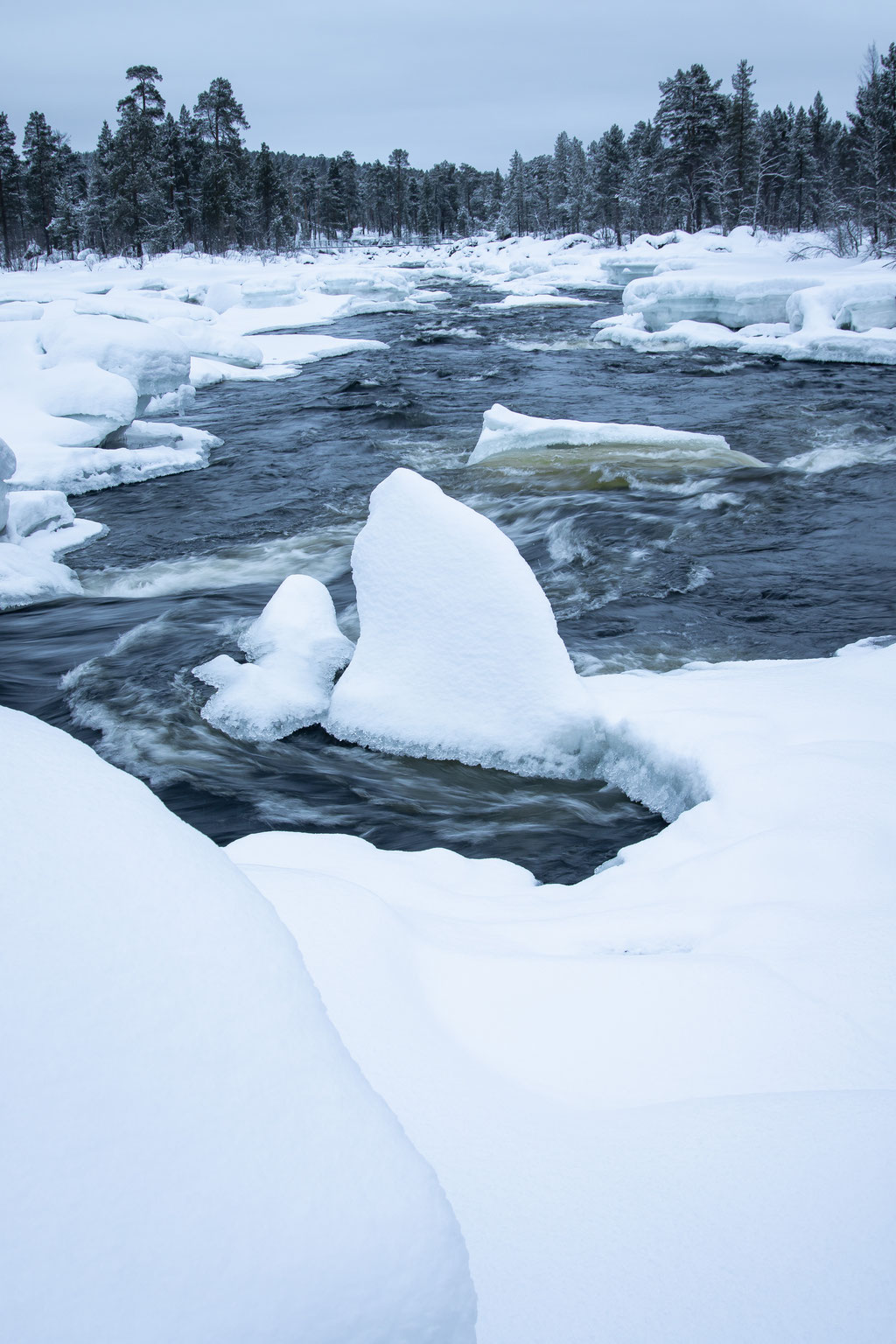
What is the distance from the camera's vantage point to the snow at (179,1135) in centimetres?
89

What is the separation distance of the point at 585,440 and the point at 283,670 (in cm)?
706

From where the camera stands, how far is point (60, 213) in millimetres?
54156

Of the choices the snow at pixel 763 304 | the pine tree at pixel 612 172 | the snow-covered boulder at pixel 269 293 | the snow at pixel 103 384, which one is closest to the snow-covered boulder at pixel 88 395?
the snow at pixel 103 384

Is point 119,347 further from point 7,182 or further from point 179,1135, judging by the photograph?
point 7,182

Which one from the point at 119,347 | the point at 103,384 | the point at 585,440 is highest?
the point at 119,347

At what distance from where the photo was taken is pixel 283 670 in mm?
5422

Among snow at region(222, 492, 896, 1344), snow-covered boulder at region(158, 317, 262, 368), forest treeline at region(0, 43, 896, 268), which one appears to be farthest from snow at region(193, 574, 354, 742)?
forest treeline at region(0, 43, 896, 268)

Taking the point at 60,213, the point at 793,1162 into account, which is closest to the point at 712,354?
the point at 793,1162

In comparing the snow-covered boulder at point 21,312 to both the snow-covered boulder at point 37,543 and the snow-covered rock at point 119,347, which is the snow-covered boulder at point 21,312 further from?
the snow-covered boulder at point 37,543

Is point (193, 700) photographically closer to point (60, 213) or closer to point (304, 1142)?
point (304, 1142)

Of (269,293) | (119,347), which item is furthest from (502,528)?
(269,293)

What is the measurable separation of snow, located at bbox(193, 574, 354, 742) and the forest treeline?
34.1 meters

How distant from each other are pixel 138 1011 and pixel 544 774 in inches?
134

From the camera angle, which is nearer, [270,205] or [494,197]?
[270,205]
